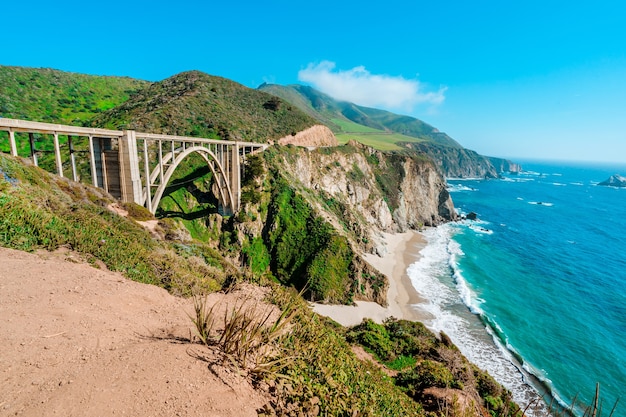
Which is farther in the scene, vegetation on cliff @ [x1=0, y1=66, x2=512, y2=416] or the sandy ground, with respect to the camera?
vegetation on cliff @ [x1=0, y1=66, x2=512, y2=416]

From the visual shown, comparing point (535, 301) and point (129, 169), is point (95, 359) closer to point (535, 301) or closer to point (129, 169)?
point (129, 169)

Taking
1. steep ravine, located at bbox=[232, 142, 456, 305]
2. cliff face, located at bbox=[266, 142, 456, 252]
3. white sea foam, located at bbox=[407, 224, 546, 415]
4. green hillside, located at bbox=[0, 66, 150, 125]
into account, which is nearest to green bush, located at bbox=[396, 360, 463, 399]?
white sea foam, located at bbox=[407, 224, 546, 415]

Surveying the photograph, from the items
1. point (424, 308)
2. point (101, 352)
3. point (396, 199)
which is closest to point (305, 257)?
point (424, 308)

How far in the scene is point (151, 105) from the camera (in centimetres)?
5003

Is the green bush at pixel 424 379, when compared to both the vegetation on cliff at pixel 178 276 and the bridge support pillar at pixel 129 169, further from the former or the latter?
the bridge support pillar at pixel 129 169

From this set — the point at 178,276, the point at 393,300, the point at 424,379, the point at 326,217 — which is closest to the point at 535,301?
the point at 393,300

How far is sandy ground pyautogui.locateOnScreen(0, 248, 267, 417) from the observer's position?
3932mm

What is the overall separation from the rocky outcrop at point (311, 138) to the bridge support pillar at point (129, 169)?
1382 inches

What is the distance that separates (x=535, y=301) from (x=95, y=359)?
4404cm

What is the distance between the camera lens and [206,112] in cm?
5062

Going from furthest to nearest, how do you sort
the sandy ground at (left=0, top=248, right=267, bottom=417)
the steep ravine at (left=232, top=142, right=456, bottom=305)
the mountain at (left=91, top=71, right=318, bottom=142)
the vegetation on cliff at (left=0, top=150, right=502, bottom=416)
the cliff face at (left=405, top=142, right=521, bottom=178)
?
the cliff face at (left=405, top=142, right=521, bottom=178) < the mountain at (left=91, top=71, right=318, bottom=142) < the steep ravine at (left=232, top=142, right=456, bottom=305) < the vegetation on cliff at (left=0, top=150, right=502, bottom=416) < the sandy ground at (left=0, top=248, right=267, bottom=417)

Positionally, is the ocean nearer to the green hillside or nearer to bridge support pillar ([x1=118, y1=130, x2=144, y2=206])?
bridge support pillar ([x1=118, y1=130, x2=144, y2=206])

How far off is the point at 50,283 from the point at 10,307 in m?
1.31

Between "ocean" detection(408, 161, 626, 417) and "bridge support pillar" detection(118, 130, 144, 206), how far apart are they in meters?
23.2
